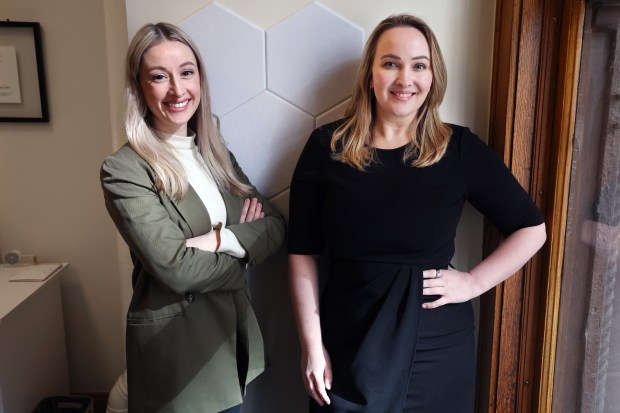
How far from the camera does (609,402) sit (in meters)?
1.29

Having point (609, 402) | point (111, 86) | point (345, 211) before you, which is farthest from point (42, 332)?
point (609, 402)

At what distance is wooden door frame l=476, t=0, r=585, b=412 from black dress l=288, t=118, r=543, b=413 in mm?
126

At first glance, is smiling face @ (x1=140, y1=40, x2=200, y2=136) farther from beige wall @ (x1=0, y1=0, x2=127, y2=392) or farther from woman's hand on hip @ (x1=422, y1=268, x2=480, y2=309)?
beige wall @ (x1=0, y1=0, x2=127, y2=392)

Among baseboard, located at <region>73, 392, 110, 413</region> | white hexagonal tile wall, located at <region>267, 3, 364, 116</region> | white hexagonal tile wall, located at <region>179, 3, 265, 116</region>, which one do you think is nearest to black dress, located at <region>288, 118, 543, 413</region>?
white hexagonal tile wall, located at <region>267, 3, 364, 116</region>

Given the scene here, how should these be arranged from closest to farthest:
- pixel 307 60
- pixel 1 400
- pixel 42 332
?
1. pixel 307 60
2. pixel 1 400
3. pixel 42 332

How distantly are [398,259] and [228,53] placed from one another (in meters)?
0.78

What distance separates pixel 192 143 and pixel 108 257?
3.93ft

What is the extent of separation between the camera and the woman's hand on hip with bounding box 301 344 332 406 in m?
1.24

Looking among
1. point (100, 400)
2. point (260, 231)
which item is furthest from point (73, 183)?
point (260, 231)

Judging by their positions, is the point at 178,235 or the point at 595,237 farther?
the point at 595,237

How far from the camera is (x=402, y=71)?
121 cm

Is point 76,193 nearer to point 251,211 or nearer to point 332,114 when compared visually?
point 251,211

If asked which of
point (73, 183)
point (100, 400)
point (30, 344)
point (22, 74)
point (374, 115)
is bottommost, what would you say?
point (100, 400)

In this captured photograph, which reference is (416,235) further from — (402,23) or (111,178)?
(111,178)
